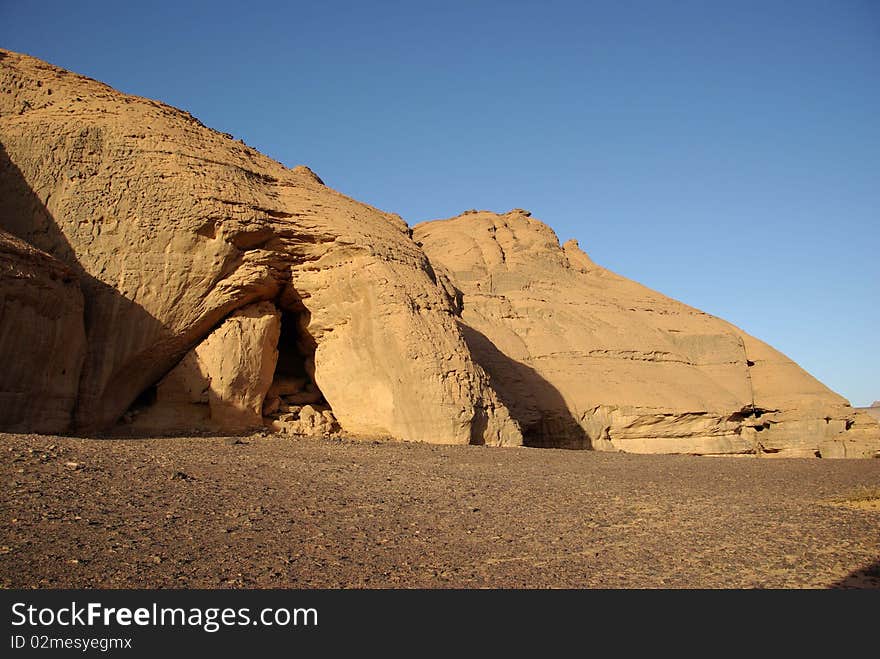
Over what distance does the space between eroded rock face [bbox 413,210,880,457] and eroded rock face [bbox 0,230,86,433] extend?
30.0 feet

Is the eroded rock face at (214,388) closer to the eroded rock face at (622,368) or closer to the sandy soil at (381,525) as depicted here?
the sandy soil at (381,525)

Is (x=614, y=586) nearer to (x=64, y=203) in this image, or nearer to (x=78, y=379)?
(x=78, y=379)

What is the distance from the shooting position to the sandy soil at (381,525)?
4102mm

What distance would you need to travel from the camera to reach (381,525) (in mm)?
5391

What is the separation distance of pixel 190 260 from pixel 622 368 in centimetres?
1250

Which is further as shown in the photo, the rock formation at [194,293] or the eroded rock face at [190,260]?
the eroded rock face at [190,260]

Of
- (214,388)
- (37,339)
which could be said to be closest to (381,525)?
(37,339)

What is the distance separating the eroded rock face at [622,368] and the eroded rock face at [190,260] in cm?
499

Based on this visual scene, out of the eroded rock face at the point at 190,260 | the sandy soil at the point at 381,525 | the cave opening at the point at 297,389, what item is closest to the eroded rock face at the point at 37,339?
the eroded rock face at the point at 190,260

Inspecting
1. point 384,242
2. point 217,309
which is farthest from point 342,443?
point 384,242

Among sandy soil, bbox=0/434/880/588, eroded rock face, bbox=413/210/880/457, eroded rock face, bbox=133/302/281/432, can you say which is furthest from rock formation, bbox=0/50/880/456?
eroded rock face, bbox=413/210/880/457

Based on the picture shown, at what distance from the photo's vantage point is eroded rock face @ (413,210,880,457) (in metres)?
18.1

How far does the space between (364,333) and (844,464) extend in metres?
8.79

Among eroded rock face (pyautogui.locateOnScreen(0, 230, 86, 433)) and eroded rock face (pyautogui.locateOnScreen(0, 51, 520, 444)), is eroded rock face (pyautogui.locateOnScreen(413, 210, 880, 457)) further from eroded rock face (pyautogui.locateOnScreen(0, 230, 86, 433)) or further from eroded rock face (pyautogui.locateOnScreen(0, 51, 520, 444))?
eroded rock face (pyautogui.locateOnScreen(0, 230, 86, 433))
